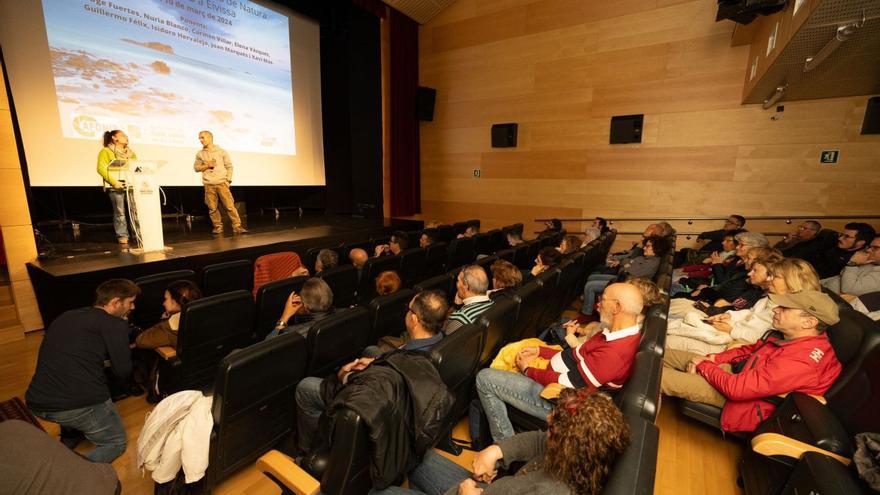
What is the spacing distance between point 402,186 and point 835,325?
7.34 m

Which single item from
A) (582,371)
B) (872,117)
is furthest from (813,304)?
(872,117)

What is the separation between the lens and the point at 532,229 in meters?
7.19

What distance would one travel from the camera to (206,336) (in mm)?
2234

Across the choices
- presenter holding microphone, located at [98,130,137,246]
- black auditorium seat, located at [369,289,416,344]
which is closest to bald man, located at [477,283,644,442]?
black auditorium seat, located at [369,289,416,344]

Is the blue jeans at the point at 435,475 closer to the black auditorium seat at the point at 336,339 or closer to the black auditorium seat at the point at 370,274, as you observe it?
the black auditorium seat at the point at 336,339

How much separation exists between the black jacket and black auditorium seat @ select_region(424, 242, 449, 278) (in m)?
2.72

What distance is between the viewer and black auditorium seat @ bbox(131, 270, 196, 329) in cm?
279

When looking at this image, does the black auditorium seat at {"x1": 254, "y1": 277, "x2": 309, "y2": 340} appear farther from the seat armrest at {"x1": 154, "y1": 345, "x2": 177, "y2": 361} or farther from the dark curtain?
the dark curtain

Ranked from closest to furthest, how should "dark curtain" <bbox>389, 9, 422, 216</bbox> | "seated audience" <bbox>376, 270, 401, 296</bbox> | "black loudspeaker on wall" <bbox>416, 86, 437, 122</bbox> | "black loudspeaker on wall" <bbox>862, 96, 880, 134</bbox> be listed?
"seated audience" <bbox>376, 270, 401, 296</bbox>
"black loudspeaker on wall" <bbox>862, 96, 880, 134</bbox>
"dark curtain" <bbox>389, 9, 422, 216</bbox>
"black loudspeaker on wall" <bbox>416, 86, 437, 122</bbox>

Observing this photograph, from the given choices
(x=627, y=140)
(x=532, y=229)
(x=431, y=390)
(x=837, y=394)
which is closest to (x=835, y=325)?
(x=837, y=394)

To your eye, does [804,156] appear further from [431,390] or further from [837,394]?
[431,390]

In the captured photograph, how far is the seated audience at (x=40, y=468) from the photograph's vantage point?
1.01 m

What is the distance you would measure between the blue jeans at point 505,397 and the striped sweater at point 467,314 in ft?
1.00

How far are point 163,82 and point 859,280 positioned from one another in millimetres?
8703
